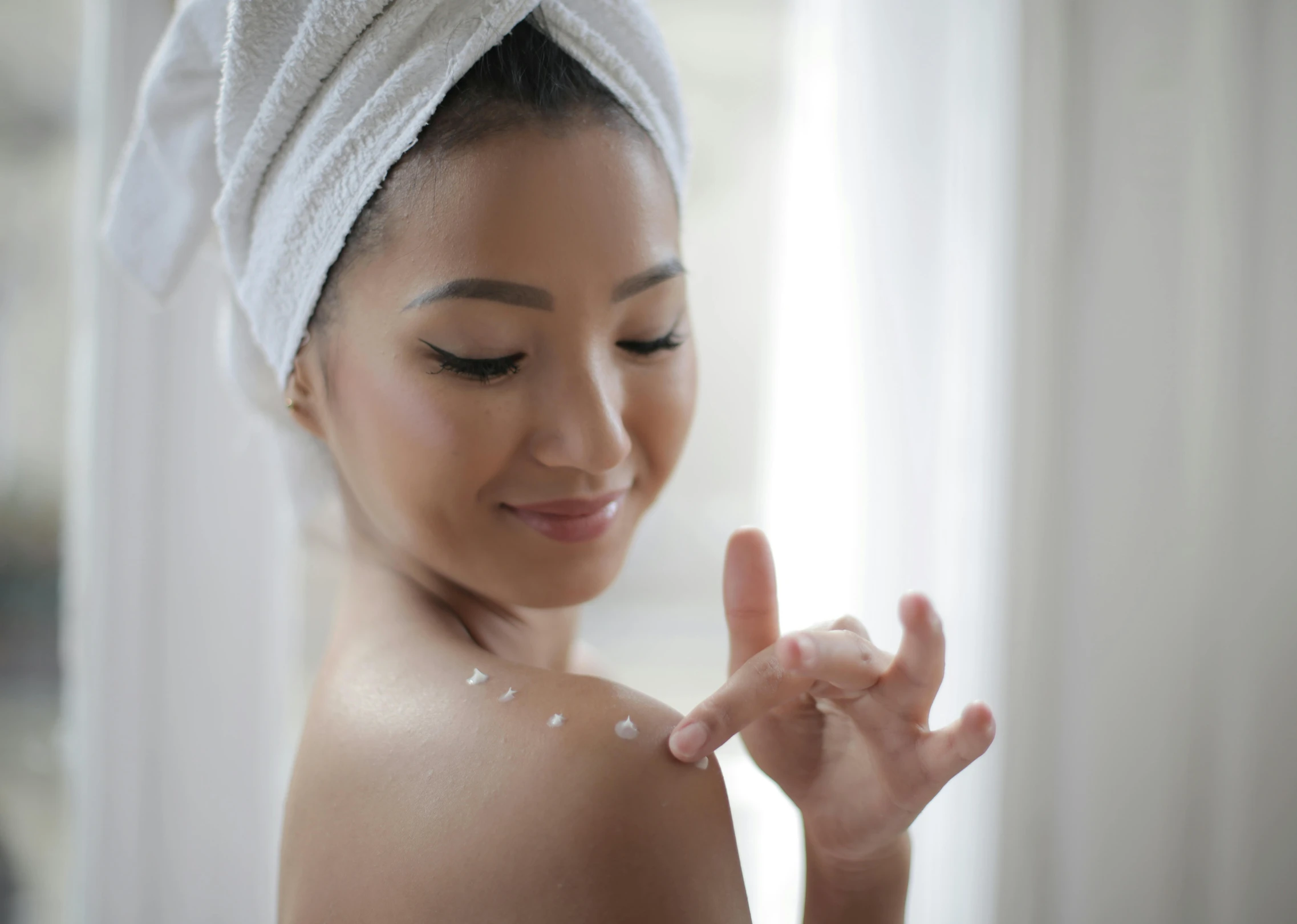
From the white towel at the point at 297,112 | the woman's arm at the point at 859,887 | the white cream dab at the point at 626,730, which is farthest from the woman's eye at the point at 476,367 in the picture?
the woman's arm at the point at 859,887

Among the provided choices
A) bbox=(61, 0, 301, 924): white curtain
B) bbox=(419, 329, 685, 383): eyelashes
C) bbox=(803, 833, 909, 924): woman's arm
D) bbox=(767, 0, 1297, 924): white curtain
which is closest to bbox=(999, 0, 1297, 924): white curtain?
bbox=(767, 0, 1297, 924): white curtain

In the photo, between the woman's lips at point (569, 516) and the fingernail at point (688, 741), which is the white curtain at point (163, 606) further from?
→ the fingernail at point (688, 741)

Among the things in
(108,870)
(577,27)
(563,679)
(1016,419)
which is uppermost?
(577,27)

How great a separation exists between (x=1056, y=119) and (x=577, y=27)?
563 millimetres

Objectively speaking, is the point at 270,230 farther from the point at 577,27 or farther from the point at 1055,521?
the point at 1055,521

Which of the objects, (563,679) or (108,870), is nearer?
(563,679)

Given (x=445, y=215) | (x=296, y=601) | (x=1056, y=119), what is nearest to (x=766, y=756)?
(x=445, y=215)

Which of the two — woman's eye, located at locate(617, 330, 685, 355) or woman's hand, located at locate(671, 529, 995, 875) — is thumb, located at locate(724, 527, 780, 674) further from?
woman's eye, located at locate(617, 330, 685, 355)

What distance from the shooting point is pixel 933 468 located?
1.12m

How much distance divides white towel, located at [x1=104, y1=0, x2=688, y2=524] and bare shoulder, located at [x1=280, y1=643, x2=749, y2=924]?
31 cm

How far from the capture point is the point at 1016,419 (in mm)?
1021

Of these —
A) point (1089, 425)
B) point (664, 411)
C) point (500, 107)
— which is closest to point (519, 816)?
point (664, 411)

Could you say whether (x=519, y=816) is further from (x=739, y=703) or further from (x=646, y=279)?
(x=646, y=279)

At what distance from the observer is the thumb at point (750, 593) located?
25.3 inches
